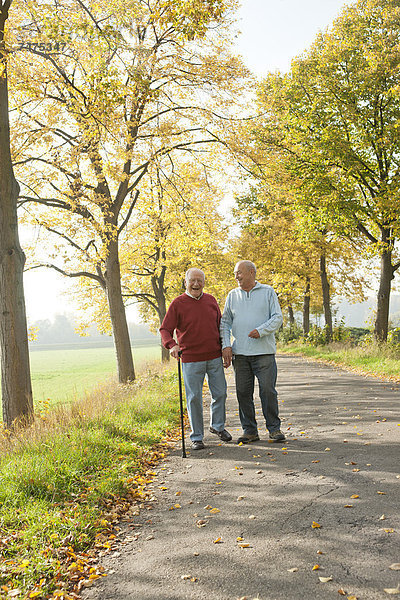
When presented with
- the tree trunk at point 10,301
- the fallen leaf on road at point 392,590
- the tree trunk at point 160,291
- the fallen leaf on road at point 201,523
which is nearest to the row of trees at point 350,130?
the tree trunk at point 10,301

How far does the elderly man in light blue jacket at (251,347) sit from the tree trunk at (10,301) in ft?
12.6

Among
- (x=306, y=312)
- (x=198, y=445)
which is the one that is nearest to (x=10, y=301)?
(x=198, y=445)

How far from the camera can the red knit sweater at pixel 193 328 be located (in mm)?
6836

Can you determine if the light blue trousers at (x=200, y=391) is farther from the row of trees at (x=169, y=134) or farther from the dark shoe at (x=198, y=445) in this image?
the row of trees at (x=169, y=134)

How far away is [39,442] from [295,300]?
119 ft

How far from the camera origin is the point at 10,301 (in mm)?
8641

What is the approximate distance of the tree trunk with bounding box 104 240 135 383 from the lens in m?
14.9

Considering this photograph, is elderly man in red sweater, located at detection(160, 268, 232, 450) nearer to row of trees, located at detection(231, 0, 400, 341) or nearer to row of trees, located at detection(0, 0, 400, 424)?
row of trees, located at detection(0, 0, 400, 424)

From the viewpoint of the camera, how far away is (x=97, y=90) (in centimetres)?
845

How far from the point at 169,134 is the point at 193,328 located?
8.09m

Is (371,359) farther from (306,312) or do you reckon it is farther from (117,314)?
(306,312)

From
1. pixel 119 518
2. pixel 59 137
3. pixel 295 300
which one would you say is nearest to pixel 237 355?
pixel 119 518

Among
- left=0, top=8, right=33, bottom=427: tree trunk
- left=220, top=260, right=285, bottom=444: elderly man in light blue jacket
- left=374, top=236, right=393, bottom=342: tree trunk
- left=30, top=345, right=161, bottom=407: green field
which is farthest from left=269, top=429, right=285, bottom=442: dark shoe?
left=374, top=236, right=393, bottom=342: tree trunk

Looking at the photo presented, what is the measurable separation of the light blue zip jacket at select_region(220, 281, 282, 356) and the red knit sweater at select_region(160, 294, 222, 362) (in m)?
0.18
